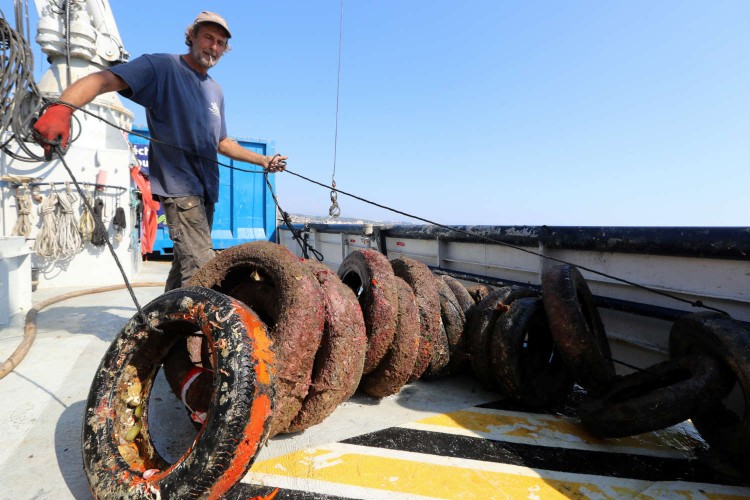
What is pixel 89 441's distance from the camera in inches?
58.6

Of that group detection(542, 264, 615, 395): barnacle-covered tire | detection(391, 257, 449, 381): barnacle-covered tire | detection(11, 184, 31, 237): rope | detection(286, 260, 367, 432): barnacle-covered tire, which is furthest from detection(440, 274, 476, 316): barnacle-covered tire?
detection(11, 184, 31, 237): rope

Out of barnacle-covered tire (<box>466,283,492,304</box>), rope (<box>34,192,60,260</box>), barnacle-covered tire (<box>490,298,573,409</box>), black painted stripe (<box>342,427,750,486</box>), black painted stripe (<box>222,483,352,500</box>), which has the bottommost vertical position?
black painted stripe (<box>222,483,352,500</box>)

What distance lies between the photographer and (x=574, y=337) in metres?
2.07

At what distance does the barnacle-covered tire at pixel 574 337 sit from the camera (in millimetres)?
2055

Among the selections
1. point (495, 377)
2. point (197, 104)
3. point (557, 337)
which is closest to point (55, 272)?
point (197, 104)

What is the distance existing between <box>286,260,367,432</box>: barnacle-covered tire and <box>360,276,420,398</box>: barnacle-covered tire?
0.28m

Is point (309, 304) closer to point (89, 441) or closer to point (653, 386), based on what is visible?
point (89, 441)

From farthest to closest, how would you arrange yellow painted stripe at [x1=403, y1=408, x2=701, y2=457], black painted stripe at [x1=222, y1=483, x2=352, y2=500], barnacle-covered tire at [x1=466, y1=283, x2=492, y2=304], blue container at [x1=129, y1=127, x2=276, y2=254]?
blue container at [x1=129, y1=127, x2=276, y2=254] < barnacle-covered tire at [x1=466, y1=283, x2=492, y2=304] < yellow painted stripe at [x1=403, y1=408, x2=701, y2=457] < black painted stripe at [x1=222, y1=483, x2=352, y2=500]

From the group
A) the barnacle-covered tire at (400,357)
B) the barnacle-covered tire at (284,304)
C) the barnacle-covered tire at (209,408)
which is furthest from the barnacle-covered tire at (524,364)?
the barnacle-covered tire at (209,408)

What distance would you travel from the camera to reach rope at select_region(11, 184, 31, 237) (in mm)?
4922

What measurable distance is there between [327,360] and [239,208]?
785cm

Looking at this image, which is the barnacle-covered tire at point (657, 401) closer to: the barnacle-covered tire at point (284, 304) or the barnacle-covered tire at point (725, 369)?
the barnacle-covered tire at point (725, 369)

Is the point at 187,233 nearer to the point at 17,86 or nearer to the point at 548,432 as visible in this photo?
the point at 17,86

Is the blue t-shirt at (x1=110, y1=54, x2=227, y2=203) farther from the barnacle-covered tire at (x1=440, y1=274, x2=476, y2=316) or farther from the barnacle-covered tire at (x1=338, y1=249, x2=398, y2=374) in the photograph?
the barnacle-covered tire at (x1=440, y1=274, x2=476, y2=316)
